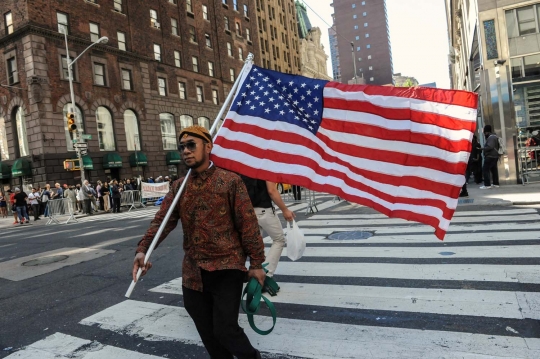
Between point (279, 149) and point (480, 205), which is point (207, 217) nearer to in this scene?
point (279, 149)

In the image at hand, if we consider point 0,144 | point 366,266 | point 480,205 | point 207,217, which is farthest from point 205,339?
point 0,144

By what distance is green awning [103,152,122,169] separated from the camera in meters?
30.1

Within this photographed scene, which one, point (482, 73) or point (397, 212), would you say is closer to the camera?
point (397, 212)

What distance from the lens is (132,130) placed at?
33.9 m

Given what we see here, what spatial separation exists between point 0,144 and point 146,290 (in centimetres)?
3054

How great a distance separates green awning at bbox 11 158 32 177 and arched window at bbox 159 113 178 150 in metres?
11.6

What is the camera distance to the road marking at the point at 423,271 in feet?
16.2

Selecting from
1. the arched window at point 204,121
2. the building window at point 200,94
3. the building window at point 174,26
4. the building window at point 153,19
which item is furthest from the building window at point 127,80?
the arched window at point 204,121

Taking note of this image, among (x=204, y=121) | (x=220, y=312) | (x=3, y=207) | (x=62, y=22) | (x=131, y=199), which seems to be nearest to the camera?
(x=220, y=312)

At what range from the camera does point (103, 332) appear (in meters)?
4.21

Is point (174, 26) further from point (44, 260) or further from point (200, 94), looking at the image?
point (44, 260)

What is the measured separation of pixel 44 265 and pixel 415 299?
6.64 m

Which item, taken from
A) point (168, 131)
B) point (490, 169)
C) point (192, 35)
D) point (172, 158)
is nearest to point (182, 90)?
point (168, 131)

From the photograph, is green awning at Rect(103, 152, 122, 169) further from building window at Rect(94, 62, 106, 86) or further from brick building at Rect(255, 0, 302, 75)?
brick building at Rect(255, 0, 302, 75)
